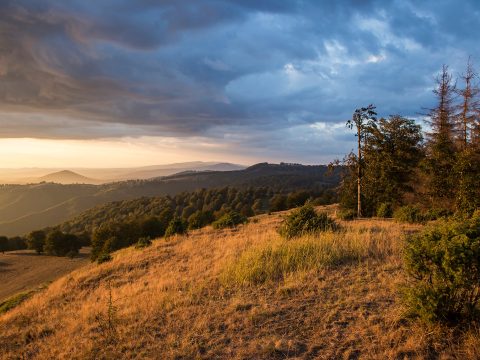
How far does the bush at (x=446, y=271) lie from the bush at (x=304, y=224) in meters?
7.51

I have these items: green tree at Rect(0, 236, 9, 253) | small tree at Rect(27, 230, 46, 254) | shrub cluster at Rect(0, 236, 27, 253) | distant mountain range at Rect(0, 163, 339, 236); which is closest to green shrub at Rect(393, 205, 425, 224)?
small tree at Rect(27, 230, 46, 254)

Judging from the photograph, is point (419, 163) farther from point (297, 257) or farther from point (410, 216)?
point (297, 257)

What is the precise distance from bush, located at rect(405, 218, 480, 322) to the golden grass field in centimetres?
29

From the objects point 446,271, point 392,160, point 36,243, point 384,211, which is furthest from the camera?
point 36,243

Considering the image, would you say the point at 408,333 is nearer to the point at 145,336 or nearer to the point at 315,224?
the point at 145,336

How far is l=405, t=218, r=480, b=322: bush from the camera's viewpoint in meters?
4.18

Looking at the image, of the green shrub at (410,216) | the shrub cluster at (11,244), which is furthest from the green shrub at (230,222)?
the shrub cluster at (11,244)

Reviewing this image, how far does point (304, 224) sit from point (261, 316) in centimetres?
759

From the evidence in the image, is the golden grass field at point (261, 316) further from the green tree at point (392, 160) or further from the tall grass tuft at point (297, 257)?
the green tree at point (392, 160)

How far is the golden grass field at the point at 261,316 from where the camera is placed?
14.6 ft

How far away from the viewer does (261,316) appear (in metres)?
5.57

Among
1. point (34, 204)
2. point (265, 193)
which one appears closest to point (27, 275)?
point (265, 193)

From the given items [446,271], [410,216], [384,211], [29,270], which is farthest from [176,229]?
[29,270]

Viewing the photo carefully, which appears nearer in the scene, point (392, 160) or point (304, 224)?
point (304, 224)
